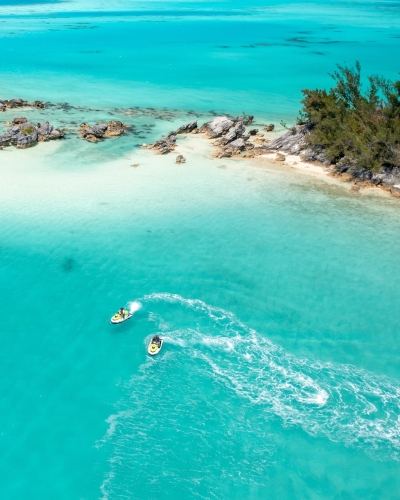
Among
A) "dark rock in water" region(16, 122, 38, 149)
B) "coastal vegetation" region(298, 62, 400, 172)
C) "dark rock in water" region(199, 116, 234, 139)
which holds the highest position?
"coastal vegetation" region(298, 62, 400, 172)

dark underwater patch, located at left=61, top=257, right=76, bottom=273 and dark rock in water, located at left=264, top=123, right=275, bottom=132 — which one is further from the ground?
dark rock in water, located at left=264, top=123, right=275, bottom=132

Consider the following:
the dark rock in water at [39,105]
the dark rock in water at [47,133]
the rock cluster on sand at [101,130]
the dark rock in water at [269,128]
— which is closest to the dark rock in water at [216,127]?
the dark rock in water at [269,128]

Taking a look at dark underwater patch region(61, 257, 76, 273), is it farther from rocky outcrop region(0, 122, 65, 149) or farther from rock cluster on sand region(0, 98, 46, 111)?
rock cluster on sand region(0, 98, 46, 111)

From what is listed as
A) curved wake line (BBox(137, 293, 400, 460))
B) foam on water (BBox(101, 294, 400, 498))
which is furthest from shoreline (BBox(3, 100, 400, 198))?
foam on water (BBox(101, 294, 400, 498))

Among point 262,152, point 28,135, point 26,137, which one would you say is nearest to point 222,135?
point 262,152

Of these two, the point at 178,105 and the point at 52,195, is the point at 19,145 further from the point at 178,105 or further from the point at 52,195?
Answer: the point at 178,105
